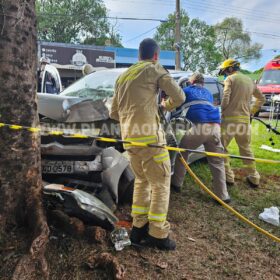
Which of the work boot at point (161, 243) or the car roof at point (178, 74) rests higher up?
the car roof at point (178, 74)

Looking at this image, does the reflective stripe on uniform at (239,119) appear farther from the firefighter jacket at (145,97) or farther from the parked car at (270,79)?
the parked car at (270,79)

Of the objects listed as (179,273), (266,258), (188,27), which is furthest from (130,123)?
(188,27)

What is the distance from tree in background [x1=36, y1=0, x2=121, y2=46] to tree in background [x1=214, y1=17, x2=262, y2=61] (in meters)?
16.5

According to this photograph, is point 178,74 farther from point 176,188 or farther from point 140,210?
point 140,210

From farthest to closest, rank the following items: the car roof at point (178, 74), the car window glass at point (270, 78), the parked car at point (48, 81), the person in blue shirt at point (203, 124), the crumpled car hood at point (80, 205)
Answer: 1. the car window glass at point (270, 78)
2. the parked car at point (48, 81)
3. the car roof at point (178, 74)
4. the person in blue shirt at point (203, 124)
5. the crumpled car hood at point (80, 205)

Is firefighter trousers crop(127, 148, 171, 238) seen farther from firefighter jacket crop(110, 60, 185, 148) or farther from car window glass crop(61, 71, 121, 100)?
car window glass crop(61, 71, 121, 100)

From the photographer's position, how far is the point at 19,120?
91.6 inches

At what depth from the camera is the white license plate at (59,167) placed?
3.14 meters

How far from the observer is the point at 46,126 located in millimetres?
3492

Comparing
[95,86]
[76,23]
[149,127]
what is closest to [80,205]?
[149,127]

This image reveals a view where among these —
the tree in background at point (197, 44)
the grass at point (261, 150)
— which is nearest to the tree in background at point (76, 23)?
the tree in background at point (197, 44)

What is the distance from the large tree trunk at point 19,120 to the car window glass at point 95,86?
185 cm

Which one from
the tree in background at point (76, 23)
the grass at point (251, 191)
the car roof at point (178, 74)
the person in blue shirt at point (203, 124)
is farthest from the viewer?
the tree in background at point (76, 23)

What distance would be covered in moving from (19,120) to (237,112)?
11.2ft
